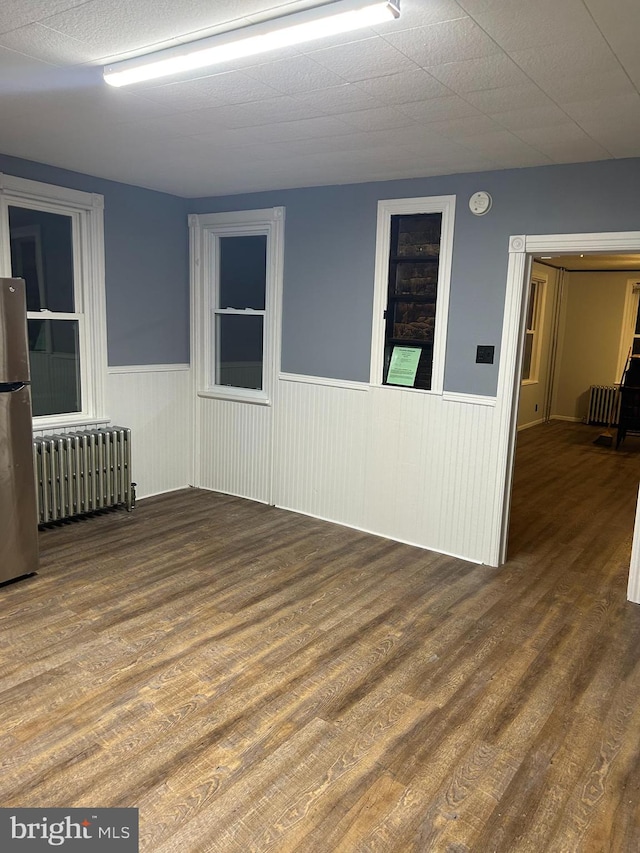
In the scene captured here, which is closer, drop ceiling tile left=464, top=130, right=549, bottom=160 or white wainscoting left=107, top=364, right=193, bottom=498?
drop ceiling tile left=464, top=130, right=549, bottom=160

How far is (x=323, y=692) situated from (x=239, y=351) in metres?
3.51

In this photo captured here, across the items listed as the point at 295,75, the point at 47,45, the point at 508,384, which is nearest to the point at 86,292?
the point at 47,45

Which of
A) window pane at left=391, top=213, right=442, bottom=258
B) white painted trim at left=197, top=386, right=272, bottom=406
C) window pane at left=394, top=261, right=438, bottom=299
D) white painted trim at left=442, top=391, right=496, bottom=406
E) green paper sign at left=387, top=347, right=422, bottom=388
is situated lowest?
white painted trim at left=197, top=386, right=272, bottom=406

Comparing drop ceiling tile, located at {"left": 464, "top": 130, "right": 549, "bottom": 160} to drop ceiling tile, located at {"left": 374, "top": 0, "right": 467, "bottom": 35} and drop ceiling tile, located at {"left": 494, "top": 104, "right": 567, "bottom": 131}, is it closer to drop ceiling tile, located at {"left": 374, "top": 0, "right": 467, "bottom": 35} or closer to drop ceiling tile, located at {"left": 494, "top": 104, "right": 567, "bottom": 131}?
drop ceiling tile, located at {"left": 494, "top": 104, "right": 567, "bottom": 131}

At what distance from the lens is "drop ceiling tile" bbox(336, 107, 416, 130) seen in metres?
2.88

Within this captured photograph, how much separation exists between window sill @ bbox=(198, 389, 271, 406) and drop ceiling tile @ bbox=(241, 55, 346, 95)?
2926 mm

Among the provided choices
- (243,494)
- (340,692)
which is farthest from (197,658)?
(243,494)

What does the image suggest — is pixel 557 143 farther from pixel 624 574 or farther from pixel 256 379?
pixel 256 379

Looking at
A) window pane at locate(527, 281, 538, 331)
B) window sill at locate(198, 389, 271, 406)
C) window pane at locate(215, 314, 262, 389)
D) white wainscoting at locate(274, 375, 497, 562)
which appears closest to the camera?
white wainscoting at locate(274, 375, 497, 562)

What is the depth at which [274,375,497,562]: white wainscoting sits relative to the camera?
4184 mm

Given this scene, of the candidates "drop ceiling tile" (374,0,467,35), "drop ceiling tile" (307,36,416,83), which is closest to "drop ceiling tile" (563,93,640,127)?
"drop ceiling tile" (307,36,416,83)

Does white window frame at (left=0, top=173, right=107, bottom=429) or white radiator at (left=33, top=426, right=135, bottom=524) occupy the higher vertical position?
white window frame at (left=0, top=173, right=107, bottom=429)

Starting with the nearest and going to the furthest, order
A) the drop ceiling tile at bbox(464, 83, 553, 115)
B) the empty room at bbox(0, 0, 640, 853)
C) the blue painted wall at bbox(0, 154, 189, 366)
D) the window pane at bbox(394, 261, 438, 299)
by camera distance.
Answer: the empty room at bbox(0, 0, 640, 853) < the drop ceiling tile at bbox(464, 83, 553, 115) < the window pane at bbox(394, 261, 438, 299) < the blue painted wall at bbox(0, 154, 189, 366)

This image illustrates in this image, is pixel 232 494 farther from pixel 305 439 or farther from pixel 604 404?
pixel 604 404
